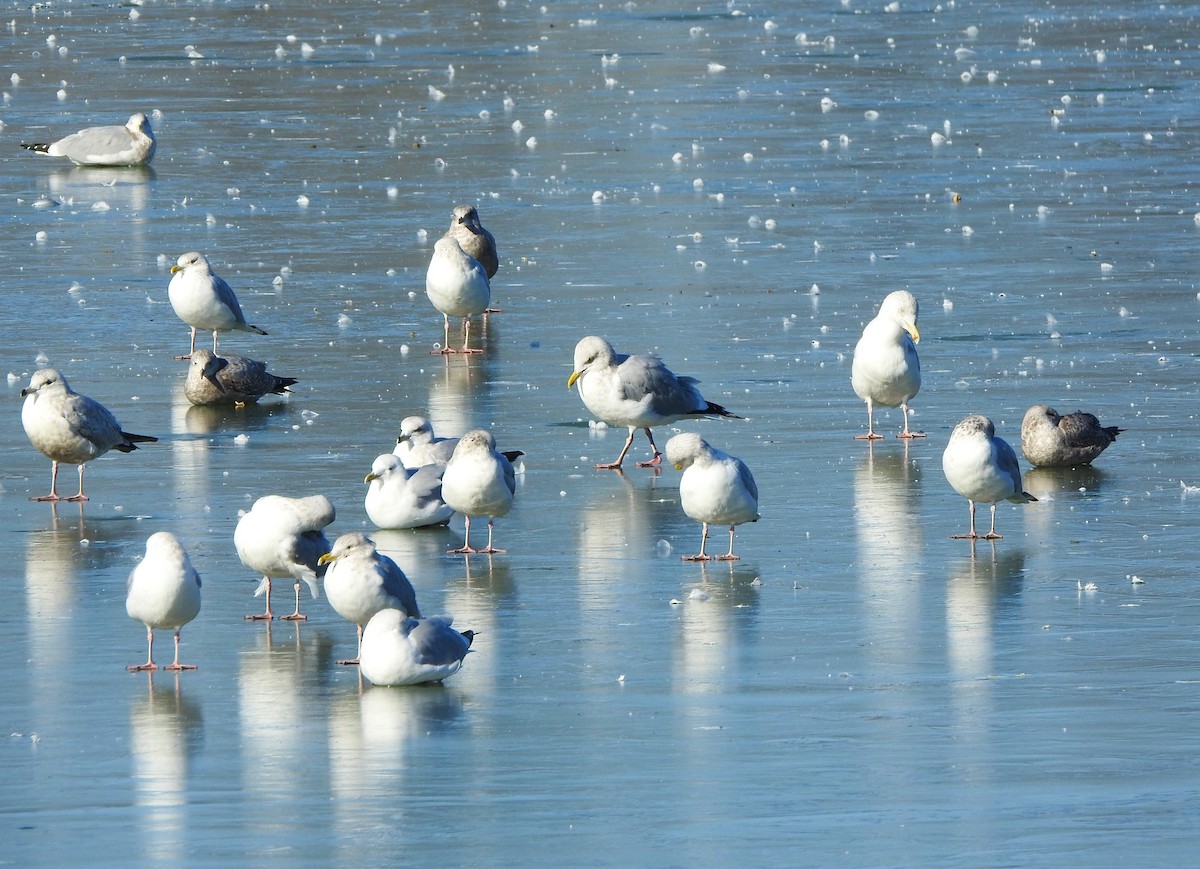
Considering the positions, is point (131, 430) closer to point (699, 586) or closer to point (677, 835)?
point (699, 586)

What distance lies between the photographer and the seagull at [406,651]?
32.1 feet

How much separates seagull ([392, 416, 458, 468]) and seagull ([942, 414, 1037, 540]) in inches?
110

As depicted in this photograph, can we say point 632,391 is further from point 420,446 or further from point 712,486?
point 712,486

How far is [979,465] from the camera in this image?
1227 centimetres

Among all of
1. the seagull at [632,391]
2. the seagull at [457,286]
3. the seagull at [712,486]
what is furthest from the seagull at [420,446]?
the seagull at [457,286]

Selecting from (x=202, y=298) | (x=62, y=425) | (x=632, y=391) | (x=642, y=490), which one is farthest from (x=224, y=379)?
(x=642, y=490)

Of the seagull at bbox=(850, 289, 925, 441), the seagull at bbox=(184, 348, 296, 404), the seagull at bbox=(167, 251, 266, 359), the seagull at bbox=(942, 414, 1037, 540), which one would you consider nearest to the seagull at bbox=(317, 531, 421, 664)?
the seagull at bbox=(942, 414, 1037, 540)

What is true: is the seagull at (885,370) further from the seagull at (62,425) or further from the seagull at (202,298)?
the seagull at (202,298)

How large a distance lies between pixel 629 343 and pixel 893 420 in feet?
8.97

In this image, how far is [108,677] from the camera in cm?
1011

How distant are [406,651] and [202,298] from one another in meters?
8.26

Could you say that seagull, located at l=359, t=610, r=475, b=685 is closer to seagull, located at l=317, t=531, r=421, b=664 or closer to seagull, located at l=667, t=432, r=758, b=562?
seagull, located at l=317, t=531, r=421, b=664

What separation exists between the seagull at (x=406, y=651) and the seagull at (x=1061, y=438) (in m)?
5.17

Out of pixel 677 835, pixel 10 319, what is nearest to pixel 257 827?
pixel 677 835
